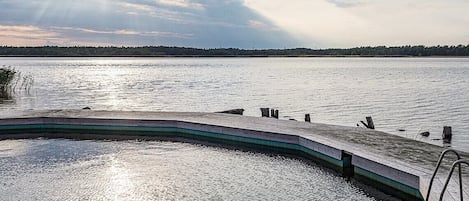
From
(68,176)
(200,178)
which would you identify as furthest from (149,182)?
(68,176)

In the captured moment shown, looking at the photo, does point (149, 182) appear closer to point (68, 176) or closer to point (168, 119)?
point (68, 176)

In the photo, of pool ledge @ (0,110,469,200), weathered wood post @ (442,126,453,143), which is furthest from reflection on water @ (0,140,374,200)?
weathered wood post @ (442,126,453,143)

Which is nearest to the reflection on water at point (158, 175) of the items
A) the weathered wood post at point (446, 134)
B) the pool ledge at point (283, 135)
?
the pool ledge at point (283, 135)

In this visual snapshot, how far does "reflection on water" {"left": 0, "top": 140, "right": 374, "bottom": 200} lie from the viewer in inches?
352

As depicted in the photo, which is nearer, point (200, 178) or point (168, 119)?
point (200, 178)

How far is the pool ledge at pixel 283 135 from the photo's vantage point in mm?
8594

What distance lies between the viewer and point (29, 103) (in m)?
30.0

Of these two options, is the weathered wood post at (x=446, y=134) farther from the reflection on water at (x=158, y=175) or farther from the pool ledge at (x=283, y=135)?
the reflection on water at (x=158, y=175)

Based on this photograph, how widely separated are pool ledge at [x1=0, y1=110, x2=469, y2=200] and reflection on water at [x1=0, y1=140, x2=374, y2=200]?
1.51ft

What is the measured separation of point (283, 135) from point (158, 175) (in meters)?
3.22

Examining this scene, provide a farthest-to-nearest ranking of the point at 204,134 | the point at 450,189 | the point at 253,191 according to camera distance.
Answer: the point at 204,134, the point at 253,191, the point at 450,189

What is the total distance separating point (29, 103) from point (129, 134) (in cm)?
1749

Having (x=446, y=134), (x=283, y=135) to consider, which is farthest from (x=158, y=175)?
(x=446, y=134)

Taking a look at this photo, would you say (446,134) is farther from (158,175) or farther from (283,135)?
(158,175)
